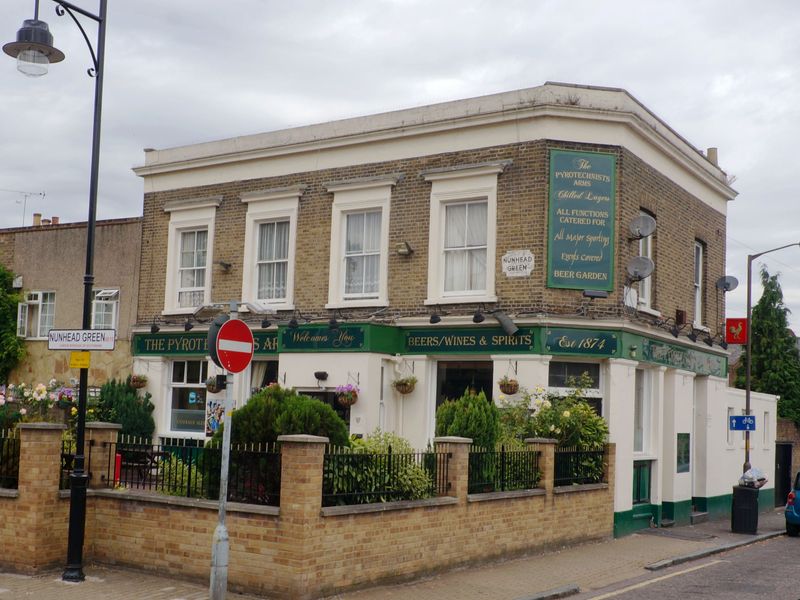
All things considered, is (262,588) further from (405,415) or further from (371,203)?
(371,203)

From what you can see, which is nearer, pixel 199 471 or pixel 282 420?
pixel 282 420

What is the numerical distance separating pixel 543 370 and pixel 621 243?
10.1 ft

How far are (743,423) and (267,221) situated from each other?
12.5m

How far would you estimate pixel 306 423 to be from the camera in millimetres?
12023

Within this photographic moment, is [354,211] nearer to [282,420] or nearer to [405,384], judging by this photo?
[405,384]

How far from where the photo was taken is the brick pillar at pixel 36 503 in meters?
12.0

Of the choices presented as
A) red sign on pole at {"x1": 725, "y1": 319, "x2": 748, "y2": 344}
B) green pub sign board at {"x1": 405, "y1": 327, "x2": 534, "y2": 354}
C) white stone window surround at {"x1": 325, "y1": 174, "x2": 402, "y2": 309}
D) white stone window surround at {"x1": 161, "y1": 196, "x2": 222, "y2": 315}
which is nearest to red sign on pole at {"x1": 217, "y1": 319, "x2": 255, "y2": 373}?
green pub sign board at {"x1": 405, "y1": 327, "x2": 534, "y2": 354}

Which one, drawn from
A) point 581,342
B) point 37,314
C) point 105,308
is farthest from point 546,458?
point 37,314

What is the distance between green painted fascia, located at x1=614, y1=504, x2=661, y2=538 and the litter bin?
1.76 m

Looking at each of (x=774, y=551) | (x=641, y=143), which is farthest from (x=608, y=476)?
(x=641, y=143)

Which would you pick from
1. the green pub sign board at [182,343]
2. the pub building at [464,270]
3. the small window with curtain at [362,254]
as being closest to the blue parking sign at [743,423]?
the pub building at [464,270]

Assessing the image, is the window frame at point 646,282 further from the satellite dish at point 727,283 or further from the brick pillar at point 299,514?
the brick pillar at point 299,514

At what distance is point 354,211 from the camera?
2078cm

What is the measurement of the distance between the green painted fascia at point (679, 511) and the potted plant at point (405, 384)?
631cm
